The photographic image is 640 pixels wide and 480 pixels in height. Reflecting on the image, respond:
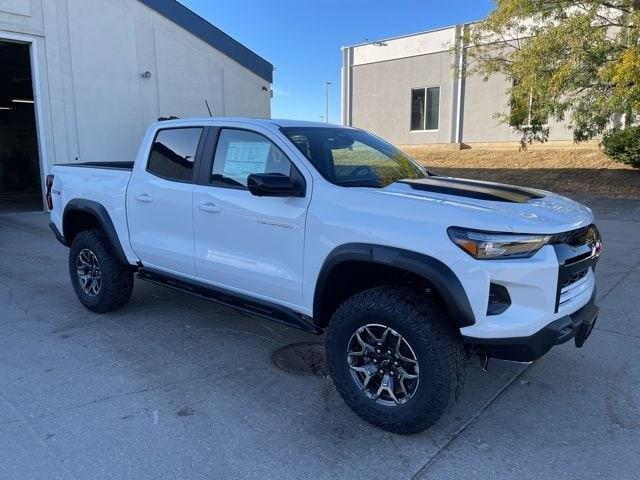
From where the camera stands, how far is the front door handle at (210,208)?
12.9 ft

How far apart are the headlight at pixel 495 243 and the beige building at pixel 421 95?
60.2 ft

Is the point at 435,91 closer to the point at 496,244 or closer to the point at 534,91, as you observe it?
the point at 534,91

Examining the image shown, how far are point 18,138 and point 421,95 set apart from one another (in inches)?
669

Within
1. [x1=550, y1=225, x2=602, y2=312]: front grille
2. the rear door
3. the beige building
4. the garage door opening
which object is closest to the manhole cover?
the rear door

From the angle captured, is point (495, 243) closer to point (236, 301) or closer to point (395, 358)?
point (395, 358)

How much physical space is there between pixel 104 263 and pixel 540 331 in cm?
390

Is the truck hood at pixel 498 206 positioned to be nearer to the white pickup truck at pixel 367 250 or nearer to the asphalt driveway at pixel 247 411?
the white pickup truck at pixel 367 250

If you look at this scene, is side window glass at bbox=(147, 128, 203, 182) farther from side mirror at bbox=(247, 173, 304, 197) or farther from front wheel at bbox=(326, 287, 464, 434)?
front wheel at bbox=(326, 287, 464, 434)

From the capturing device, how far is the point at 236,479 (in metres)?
2.73

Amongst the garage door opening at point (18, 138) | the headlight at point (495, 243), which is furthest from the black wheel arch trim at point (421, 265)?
the garage door opening at point (18, 138)

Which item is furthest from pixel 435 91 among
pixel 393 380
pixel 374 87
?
pixel 393 380

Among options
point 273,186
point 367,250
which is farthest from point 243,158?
point 367,250

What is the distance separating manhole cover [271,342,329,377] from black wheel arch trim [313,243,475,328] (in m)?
1.11

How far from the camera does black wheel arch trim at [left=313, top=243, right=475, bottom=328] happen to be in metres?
2.78
